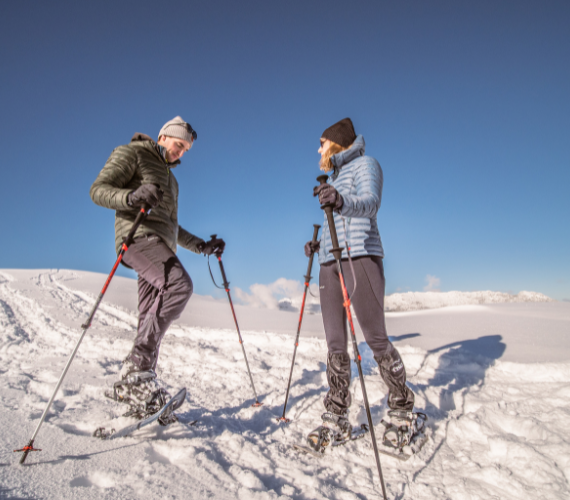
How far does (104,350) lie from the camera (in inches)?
189

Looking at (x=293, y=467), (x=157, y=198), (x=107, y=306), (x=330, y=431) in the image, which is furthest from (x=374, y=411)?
(x=107, y=306)

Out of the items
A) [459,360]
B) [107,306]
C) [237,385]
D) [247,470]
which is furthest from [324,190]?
[107,306]

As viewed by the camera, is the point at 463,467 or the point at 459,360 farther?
the point at 459,360

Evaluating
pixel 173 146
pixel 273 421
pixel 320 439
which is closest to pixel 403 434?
pixel 320 439

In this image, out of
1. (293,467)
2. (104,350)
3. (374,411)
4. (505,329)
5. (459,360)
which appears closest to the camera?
(293,467)

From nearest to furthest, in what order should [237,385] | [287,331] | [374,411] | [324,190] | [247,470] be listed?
[247,470] → [324,190] → [374,411] → [237,385] → [287,331]

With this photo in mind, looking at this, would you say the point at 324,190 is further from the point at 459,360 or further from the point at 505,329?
the point at 505,329

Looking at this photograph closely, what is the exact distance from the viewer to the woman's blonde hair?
279 cm

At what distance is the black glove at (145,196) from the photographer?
2232 mm

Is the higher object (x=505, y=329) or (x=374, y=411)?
(x=505, y=329)

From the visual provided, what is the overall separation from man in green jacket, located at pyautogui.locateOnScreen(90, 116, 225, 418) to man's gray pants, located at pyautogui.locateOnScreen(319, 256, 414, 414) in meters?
1.32


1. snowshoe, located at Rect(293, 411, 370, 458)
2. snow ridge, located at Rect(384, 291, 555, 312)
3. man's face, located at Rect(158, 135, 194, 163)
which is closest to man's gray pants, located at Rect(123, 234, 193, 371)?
man's face, located at Rect(158, 135, 194, 163)

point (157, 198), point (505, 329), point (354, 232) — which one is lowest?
point (505, 329)

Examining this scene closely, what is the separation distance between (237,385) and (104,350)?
2540 millimetres
